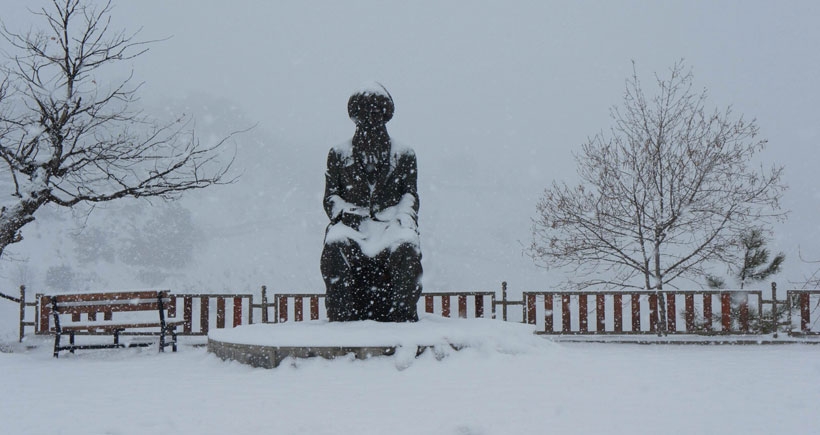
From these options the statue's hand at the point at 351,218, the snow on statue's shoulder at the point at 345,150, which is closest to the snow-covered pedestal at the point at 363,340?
the statue's hand at the point at 351,218

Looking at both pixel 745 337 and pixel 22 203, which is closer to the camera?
pixel 22 203

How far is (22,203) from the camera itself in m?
11.6

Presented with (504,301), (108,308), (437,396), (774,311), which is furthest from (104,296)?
(774,311)

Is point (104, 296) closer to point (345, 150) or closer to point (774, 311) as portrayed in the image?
point (345, 150)

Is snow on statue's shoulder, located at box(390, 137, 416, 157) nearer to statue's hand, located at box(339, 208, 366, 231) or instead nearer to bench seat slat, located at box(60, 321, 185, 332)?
statue's hand, located at box(339, 208, 366, 231)

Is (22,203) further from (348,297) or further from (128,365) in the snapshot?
(348,297)

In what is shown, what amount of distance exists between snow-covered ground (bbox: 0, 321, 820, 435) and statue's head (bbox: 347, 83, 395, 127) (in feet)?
9.41

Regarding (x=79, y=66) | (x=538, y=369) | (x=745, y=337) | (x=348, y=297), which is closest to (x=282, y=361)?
(x=348, y=297)

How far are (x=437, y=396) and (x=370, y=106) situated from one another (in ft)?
12.6

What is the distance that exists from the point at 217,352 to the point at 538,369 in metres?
3.76

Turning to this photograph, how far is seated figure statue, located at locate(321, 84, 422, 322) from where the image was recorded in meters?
7.50

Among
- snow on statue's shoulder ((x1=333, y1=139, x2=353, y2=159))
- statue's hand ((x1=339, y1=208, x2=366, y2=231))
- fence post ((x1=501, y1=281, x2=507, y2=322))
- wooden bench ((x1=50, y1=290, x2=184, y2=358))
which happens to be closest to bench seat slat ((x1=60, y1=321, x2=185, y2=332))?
wooden bench ((x1=50, y1=290, x2=184, y2=358))

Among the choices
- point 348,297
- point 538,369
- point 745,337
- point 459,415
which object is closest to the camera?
point 459,415

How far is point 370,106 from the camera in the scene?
7.99 meters
